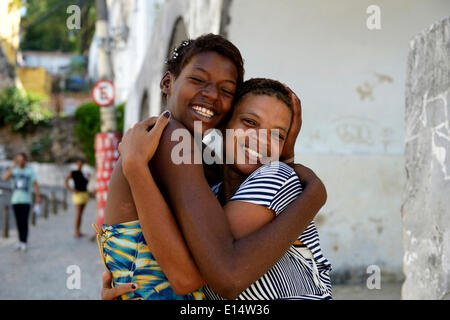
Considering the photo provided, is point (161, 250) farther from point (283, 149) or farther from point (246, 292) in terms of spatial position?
point (283, 149)

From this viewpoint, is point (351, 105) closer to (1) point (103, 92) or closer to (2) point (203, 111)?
(2) point (203, 111)

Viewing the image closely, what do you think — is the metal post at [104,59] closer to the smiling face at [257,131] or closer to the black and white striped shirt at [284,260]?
the smiling face at [257,131]

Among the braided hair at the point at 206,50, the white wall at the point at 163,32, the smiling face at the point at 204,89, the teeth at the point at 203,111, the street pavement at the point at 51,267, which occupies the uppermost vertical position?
the white wall at the point at 163,32

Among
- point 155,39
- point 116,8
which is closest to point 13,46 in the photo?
point 116,8

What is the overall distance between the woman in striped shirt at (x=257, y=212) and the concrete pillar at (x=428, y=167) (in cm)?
145

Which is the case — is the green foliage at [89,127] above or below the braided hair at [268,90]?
below

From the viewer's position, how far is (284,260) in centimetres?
145

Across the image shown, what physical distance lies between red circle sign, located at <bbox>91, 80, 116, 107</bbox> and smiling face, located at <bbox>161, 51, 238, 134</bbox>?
24.2ft

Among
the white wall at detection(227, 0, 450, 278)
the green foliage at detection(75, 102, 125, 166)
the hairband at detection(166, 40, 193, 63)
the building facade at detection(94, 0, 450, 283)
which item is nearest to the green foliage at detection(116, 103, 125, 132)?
the green foliage at detection(75, 102, 125, 166)

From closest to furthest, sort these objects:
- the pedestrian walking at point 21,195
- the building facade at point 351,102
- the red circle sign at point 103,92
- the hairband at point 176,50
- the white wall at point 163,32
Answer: the hairband at point 176,50 → the white wall at point 163,32 → the building facade at point 351,102 → the pedestrian walking at point 21,195 → the red circle sign at point 103,92

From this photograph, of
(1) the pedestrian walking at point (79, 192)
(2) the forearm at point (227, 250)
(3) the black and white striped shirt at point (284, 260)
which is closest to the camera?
(2) the forearm at point (227, 250)

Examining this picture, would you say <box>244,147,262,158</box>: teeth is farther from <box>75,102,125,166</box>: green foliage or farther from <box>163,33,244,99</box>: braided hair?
<box>75,102,125,166</box>: green foliage

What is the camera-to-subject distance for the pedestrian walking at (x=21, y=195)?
7793mm

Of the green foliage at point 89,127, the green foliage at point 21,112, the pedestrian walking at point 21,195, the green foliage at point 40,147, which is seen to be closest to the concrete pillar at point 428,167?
the pedestrian walking at point 21,195
